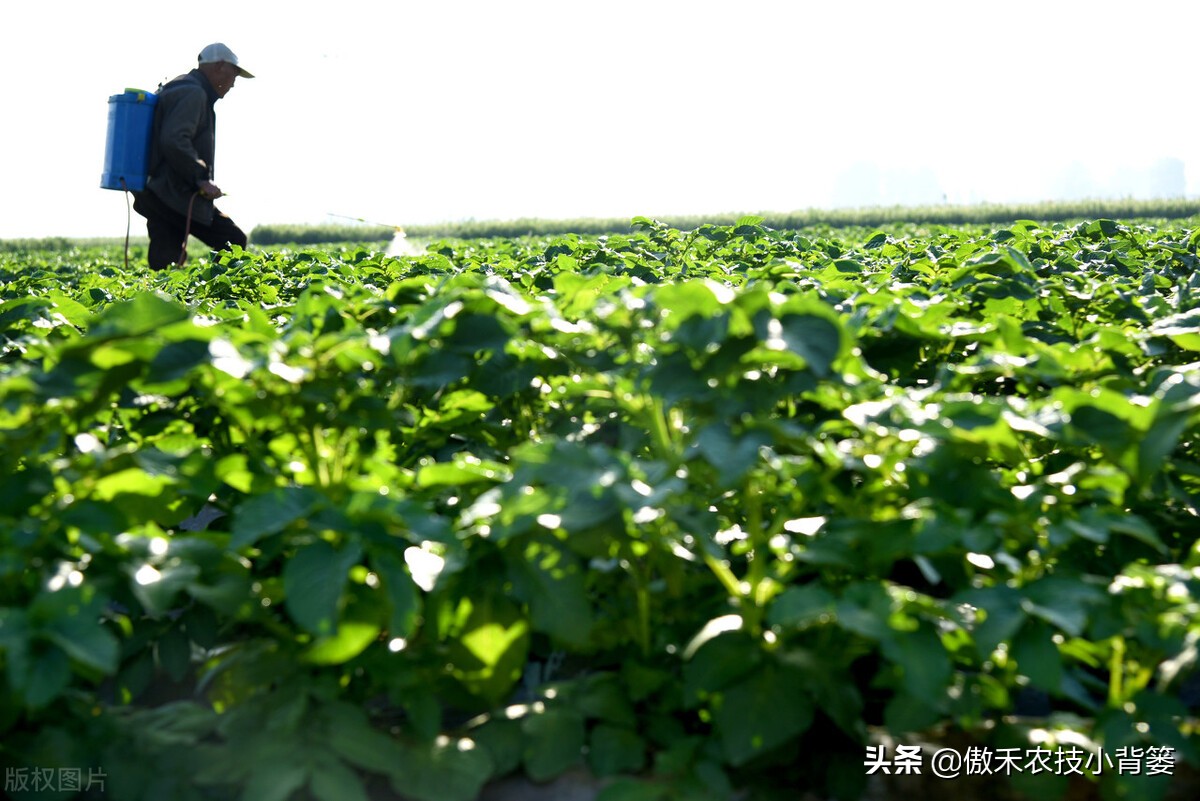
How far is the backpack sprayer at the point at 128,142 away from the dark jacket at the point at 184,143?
91 mm

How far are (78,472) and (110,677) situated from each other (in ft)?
2.07

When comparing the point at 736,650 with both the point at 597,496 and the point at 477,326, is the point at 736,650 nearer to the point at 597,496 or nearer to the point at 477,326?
the point at 597,496

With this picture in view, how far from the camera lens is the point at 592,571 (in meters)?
1.99

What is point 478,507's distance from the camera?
5.71 ft

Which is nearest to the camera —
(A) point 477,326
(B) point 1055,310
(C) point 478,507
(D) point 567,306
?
(C) point 478,507

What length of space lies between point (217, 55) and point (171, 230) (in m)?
1.63

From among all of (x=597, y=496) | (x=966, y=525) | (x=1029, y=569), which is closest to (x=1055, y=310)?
(x=1029, y=569)

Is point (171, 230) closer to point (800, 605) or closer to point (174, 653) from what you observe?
point (174, 653)

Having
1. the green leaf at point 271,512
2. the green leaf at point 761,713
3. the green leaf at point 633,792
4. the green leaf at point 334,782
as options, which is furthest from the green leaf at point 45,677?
the green leaf at point 761,713

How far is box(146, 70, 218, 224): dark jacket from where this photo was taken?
9.70 meters

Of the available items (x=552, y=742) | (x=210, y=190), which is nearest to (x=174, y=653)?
(x=552, y=742)

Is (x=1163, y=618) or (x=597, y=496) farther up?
(x=597, y=496)

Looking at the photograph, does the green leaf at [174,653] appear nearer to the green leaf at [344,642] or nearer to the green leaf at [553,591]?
the green leaf at [344,642]

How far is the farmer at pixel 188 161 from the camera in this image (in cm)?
970
